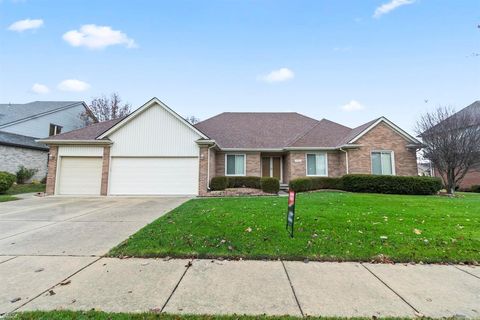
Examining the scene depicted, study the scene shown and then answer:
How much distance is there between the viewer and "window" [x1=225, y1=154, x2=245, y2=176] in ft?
56.9

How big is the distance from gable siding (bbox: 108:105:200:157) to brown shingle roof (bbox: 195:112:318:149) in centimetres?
323

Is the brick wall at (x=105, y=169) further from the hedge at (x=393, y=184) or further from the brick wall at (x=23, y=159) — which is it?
the hedge at (x=393, y=184)

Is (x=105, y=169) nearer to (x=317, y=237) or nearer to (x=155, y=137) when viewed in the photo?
(x=155, y=137)

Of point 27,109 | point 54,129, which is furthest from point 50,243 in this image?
point 27,109

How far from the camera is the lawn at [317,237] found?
4430 mm

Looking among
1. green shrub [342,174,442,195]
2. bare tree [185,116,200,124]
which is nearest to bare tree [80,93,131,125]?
bare tree [185,116,200,124]

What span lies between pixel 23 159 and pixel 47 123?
604 centimetres

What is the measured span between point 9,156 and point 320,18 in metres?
25.3

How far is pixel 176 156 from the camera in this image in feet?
47.4

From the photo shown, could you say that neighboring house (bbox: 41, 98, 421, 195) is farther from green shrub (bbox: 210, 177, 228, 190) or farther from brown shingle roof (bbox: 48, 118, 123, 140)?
green shrub (bbox: 210, 177, 228, 190)

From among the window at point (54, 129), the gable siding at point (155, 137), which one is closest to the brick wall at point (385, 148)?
the gable siding at point (155, 137)

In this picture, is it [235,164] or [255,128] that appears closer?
[235,164]

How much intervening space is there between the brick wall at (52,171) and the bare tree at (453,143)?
78.1 ft

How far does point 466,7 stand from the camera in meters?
10.7
